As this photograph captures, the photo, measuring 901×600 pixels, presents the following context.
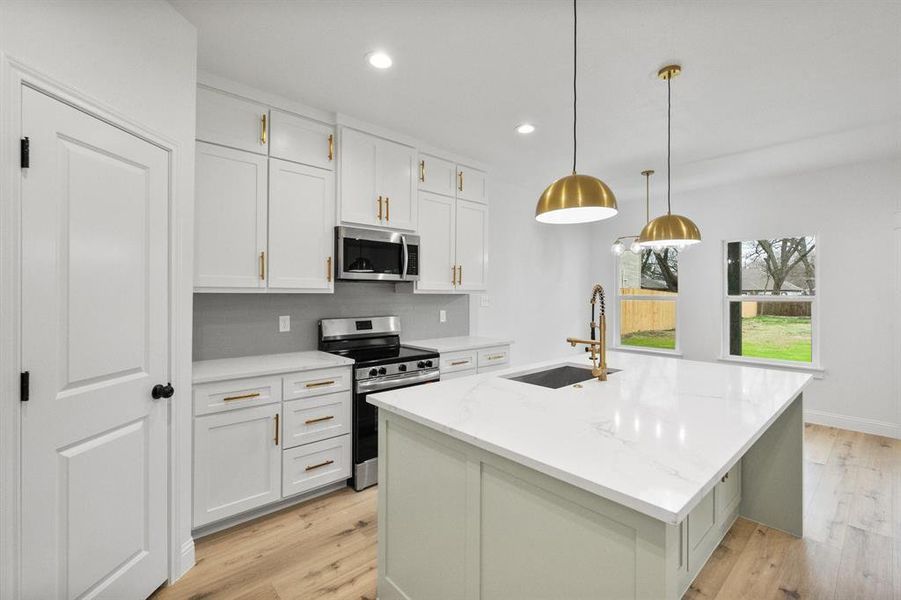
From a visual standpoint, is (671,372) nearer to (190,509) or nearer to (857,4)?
(857,4)

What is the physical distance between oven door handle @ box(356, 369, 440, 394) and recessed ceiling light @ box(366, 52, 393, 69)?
190 cm

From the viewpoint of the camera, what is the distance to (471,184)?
3904mm

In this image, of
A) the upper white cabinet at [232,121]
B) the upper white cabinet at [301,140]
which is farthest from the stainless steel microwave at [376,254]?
the upper white cabinet at [232,121]

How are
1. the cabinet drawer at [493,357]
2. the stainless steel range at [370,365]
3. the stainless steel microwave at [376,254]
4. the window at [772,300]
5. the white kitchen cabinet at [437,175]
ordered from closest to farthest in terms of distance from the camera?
the stainless steel range at [370,365], the stainless steel microwave at [376,254], the white kitchen cabinet at [437,175], the cabinet drawer at [493,357], the window at [772,300]

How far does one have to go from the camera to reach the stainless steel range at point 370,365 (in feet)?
9.15

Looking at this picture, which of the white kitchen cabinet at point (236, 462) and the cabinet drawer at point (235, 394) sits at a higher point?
the cabinet drawer at point (235, 394)

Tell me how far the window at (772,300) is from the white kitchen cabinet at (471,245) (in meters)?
3.02

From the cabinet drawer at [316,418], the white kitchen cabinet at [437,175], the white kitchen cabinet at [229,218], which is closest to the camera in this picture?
the white kitchen cabinet at [229,218]

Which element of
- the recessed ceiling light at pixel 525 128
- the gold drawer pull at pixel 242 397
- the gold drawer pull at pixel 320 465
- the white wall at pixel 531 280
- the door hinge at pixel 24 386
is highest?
the recessed ceiling light at pixel 525 128

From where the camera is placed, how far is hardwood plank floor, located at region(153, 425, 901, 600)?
191 centimetres

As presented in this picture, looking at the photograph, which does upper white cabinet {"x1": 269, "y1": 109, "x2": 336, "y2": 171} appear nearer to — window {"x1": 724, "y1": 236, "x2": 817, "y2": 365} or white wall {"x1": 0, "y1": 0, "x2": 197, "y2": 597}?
white wall {"x1": 0, "y1": 0, "x2": 197, "y2": 597}

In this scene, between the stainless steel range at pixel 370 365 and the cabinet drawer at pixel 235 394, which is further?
the stainless steel range at pixel 370 365

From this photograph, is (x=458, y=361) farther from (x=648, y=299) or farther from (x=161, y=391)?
(x=648, y=299)

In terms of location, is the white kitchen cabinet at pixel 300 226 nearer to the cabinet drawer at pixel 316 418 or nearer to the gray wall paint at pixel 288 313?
the gray wall paint at pixel 288 313
